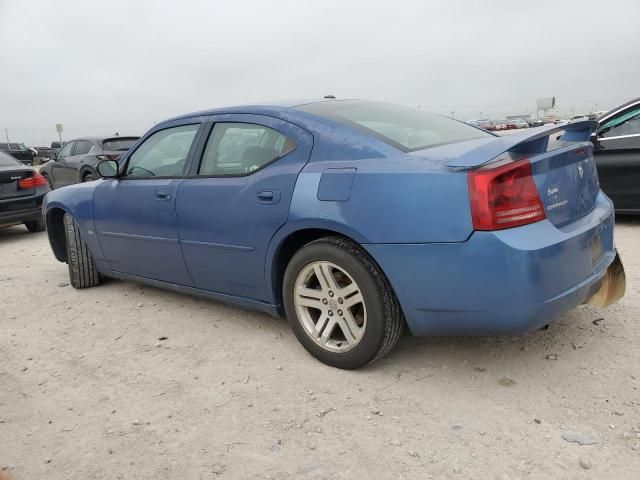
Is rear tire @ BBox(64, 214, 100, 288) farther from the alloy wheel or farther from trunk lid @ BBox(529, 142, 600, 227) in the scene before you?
trunk lid @ BBox(529, 142, 600, 227)

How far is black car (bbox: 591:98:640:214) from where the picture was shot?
18.9 ft

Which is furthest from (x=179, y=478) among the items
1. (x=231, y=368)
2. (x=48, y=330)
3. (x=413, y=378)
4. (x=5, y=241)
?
(x=5, y=241)

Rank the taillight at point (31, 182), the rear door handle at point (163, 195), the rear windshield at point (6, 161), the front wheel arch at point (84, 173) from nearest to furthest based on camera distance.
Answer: the rear door handle at point (163, 195)
the taillight at point (31, 182)
the rear windshield at point (6, 161)
the front wheel arch at point (84, 173)

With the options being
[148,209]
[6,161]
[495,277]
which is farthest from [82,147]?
[495,277]

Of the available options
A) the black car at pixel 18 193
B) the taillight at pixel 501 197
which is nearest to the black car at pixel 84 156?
the black car at pixel 18 193

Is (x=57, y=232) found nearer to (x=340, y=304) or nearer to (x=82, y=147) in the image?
(x=340, y=304)

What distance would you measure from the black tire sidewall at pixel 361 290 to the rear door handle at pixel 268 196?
0.32 m

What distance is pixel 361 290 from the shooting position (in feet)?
8.79

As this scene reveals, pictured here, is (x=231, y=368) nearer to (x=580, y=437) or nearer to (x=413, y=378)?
(x=413, y=378)

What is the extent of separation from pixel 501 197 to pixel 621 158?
437 cm

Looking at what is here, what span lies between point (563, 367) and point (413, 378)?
2.54 ft

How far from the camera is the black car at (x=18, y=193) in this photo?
7434 millimetres

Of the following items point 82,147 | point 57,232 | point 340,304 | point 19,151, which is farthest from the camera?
point 19,151

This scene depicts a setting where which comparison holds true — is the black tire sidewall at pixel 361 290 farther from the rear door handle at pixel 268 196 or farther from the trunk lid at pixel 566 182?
the trunk lid at pixel 566 182
